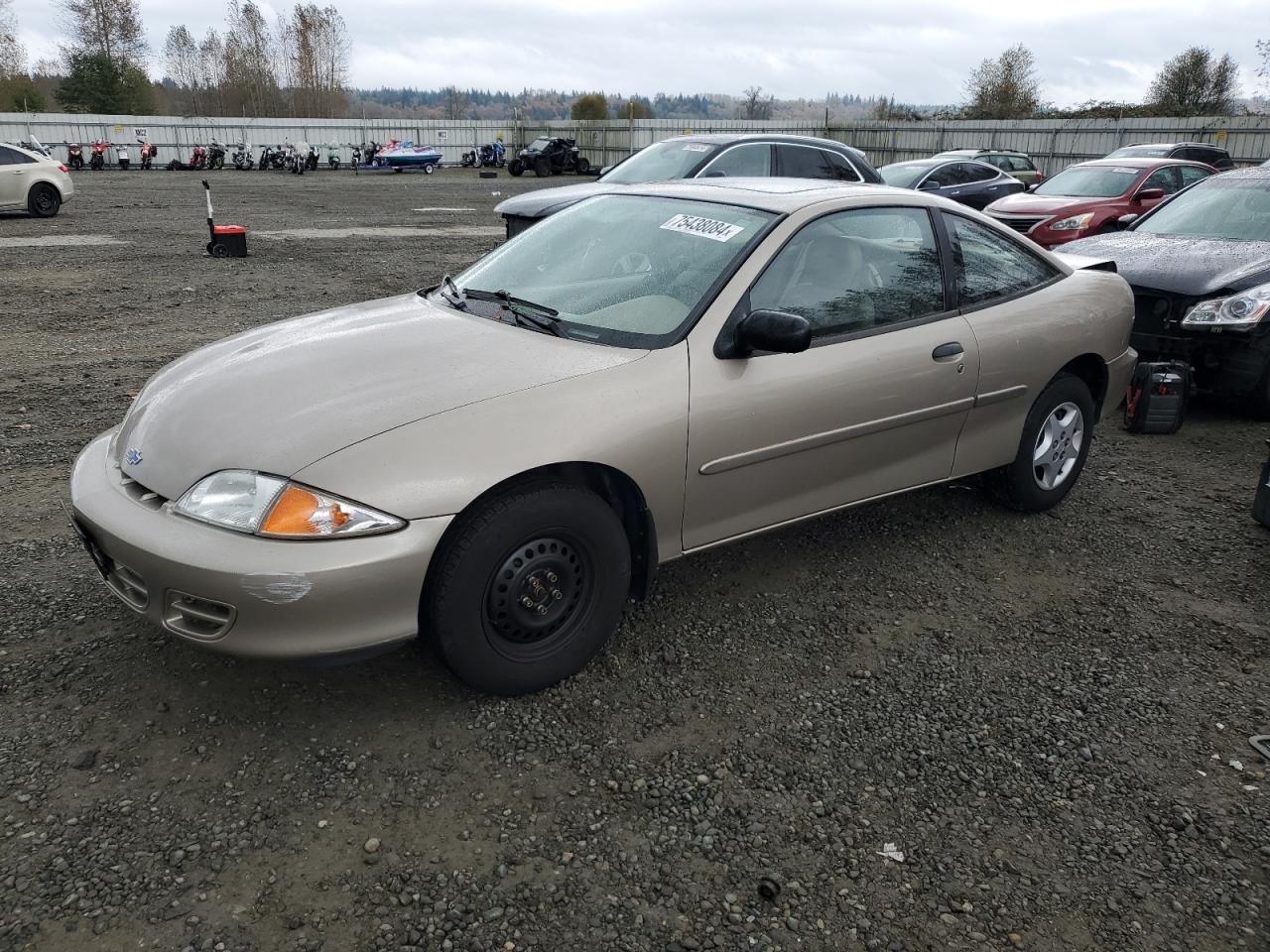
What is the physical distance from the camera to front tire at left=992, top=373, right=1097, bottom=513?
4.54 metres

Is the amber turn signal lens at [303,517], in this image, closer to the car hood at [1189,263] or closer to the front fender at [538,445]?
the front fender at [538,445]

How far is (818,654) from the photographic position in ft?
11.4

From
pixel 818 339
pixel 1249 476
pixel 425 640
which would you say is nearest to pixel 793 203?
pixel 818 339

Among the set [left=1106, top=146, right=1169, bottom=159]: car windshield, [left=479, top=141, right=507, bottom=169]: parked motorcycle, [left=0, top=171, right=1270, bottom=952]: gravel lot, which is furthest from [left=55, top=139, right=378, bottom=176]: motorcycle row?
[left=0, top=171, right=1270, bottom=952]: gravel lot

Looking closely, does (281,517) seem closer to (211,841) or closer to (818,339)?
(211,841)

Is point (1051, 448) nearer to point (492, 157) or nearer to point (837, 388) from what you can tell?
point (837, 388)

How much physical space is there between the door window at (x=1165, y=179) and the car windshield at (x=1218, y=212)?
5169 millimetres

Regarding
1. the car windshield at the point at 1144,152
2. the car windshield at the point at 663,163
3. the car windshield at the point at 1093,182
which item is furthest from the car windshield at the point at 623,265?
the car windshield at the point at 1144,152

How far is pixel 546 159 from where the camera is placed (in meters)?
35.9

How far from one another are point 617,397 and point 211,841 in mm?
1704

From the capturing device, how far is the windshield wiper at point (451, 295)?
3811mm

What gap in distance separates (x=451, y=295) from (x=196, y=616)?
1.81 meters

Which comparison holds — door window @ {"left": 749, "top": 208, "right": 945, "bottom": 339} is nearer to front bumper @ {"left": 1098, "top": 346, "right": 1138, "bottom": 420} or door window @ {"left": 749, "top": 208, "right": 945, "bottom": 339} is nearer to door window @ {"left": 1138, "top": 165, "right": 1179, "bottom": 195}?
front bumper @ {"left": 1098, "top": 346, "right": 1138, "bottom": 420}

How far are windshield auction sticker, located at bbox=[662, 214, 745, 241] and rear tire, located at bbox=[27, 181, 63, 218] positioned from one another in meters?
17.9
